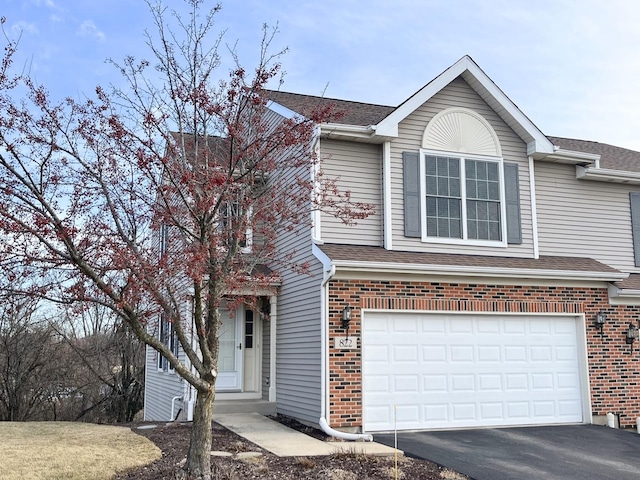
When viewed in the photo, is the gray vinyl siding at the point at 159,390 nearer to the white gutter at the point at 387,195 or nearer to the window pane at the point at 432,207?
the white gutter at the point at 387,195

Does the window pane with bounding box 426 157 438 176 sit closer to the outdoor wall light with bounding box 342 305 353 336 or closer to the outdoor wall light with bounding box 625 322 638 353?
the outdoor wall light with bounding box 342 305 353 336

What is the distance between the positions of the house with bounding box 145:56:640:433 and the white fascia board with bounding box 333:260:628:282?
29mm

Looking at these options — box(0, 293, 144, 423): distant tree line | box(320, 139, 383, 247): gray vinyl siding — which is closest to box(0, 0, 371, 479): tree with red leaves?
box(320, 139, 383, 247): gray vinyl siding

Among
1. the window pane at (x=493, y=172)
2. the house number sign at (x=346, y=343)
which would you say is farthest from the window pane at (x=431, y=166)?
the house number sign at (x=346, y=343)

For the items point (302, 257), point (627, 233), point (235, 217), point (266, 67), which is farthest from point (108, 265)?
point (627, 233)

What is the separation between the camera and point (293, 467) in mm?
8055

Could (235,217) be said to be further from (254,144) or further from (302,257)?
(302,257)

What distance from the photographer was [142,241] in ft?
26.6

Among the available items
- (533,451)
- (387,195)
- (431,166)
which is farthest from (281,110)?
(533,451)

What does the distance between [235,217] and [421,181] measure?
533 cm

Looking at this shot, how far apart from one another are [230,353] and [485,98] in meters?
7.73

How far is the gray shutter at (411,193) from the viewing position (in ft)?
39.4

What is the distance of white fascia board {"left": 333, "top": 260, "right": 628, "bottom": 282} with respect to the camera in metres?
10.7

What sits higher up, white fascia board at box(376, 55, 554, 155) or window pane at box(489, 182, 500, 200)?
white fascia board at box(376, 55, 554, 155)
